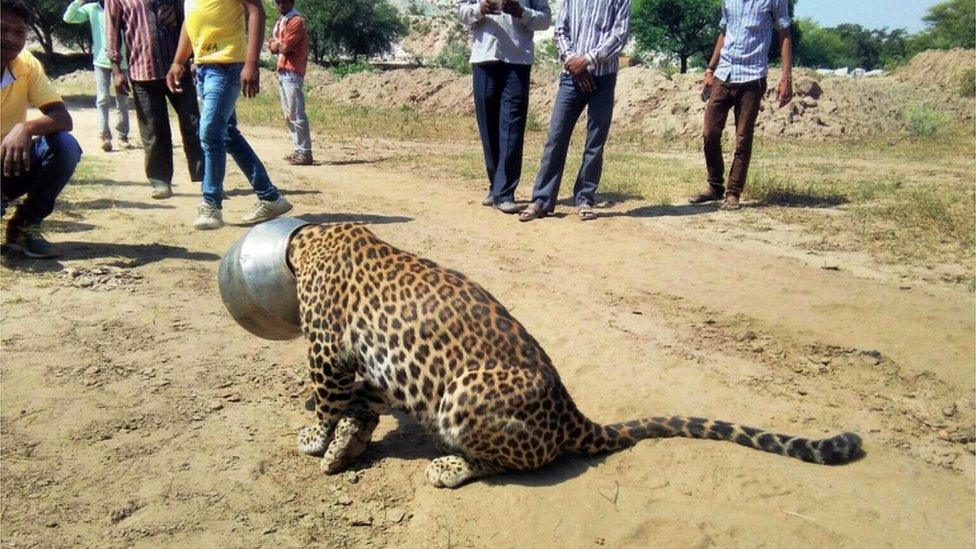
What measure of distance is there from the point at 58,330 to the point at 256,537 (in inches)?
106

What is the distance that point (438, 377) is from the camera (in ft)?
12.8

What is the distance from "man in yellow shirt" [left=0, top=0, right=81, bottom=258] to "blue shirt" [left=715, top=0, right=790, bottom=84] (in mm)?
6781

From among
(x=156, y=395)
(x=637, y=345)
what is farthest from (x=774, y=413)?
(x=156, y=395)

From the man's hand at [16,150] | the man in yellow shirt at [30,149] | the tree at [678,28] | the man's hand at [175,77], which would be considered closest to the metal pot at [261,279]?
the man's hand at [16,150]

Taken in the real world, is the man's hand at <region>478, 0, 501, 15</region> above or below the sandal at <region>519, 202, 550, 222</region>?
above

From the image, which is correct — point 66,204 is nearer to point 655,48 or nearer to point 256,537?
point 256,537

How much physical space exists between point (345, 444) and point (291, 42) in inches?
368

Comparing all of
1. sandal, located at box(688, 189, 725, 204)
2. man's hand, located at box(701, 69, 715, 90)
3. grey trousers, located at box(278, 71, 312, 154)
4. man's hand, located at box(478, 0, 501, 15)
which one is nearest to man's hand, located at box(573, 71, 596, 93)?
man's hand, located at box(478, 0, 501, 15)

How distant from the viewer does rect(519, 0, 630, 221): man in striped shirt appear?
8516 mm

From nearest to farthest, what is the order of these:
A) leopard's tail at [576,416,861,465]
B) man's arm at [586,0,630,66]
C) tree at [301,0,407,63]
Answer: leopard's tail at [576,416,861,465] < man's arm at [586,0,630,66] < tree at [301,0,407,63]

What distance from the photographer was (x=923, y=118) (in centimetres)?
2047

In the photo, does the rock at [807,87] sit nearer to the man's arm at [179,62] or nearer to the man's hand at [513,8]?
the man's hand at [513,8]

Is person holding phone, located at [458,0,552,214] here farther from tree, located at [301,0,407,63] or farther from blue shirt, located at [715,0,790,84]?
tree, located at [301,0,407,63]

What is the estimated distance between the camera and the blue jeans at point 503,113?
8.80 meters
